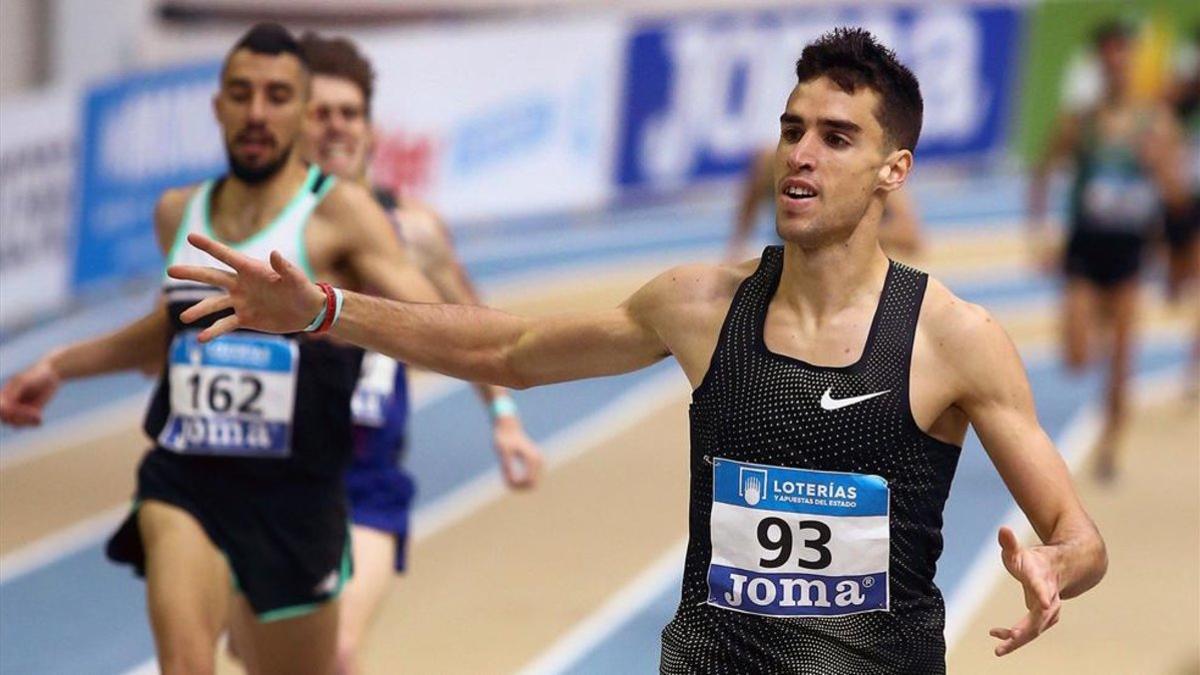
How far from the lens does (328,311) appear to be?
4539 millimetres

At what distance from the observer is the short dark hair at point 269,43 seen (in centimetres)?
602

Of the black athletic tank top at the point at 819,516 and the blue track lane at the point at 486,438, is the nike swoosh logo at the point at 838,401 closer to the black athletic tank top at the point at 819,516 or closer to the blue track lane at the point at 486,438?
the black athletic tank top at the point at 819,516

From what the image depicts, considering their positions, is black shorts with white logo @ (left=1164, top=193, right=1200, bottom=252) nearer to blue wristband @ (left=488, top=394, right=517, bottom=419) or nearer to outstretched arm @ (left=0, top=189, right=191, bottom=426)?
blue wristband @ (left=488, top=394, right=517, bottom=419)

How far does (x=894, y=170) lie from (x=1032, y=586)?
0.99 meters

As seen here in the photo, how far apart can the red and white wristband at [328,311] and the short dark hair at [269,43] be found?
1.62 meters

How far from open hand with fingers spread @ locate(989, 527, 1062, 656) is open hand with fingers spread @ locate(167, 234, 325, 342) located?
1.50 m

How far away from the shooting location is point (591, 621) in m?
8.49

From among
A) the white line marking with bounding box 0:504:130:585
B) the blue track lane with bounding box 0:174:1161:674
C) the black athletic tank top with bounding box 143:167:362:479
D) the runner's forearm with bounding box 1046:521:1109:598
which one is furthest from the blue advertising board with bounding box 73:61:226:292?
the runner's forearm with bounding box 1046:521:1109:598

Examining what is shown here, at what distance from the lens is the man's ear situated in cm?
438

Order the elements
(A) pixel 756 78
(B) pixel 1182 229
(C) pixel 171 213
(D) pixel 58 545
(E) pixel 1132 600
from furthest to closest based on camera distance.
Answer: (A) pixel 756 78 → (B) pixel 1182 229 → (D) pixel 58 545 → (E) pixel 1132 600 → (C) pixel 171 213

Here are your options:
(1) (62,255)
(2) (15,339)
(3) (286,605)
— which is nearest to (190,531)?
(3) (286,605)

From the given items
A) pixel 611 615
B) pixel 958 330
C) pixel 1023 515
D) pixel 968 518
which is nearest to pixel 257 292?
pixel 958 330

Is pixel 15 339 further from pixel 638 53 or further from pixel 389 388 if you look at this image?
pixel 638 53

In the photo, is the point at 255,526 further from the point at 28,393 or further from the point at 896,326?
the point at 896,326
